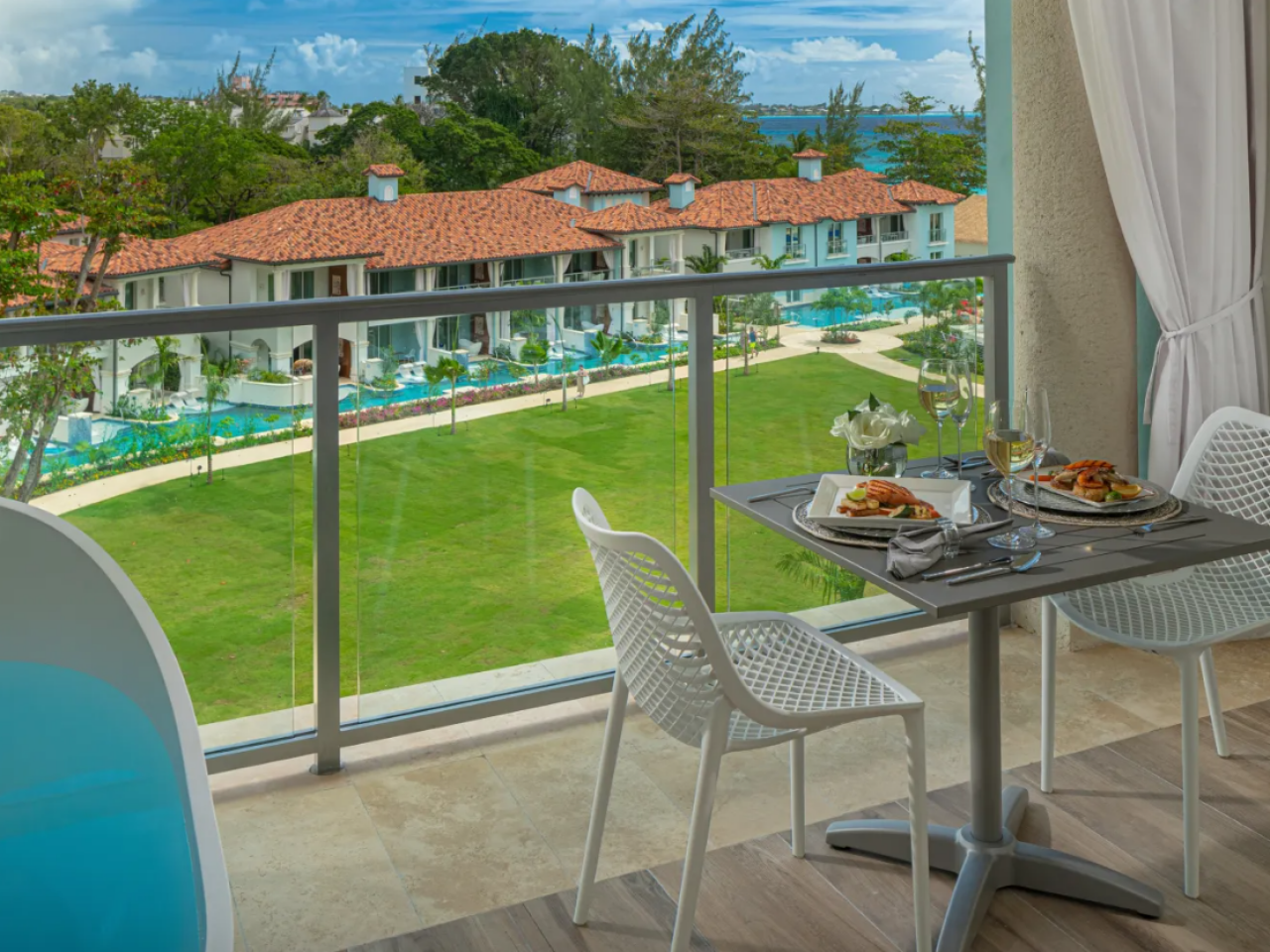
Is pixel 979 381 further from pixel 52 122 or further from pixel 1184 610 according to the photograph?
pixel 52 122

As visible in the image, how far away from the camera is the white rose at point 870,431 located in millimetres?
2037

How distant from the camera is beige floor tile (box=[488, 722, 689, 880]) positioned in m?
2.16

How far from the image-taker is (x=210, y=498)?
92.2 inches

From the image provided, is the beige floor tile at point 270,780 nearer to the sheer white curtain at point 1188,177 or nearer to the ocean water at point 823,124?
the sheer white curtain at point 1188,177

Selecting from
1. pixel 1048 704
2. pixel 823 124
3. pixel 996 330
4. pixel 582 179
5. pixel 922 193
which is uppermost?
pixel 823 124

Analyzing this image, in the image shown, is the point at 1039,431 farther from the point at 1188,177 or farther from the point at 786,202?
the point at 786,202

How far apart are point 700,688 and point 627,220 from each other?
418 centimetres

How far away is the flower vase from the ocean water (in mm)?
3732

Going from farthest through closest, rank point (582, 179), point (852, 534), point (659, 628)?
point (582, 179) → point (852, 534) → point (659, 628)

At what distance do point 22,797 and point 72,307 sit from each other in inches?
175

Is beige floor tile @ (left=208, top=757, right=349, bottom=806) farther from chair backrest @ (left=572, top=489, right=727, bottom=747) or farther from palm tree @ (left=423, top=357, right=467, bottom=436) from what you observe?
chair backrest @ (left=572, top=489, right=727, bottom=747)

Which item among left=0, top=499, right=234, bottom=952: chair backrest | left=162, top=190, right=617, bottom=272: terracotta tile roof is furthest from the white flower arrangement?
left=162, top=190, right=617, bottom=272: terracotta tile roof

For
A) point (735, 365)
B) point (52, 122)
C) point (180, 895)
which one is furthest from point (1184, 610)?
point (52, 122)

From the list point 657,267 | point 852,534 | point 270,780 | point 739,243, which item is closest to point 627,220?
point 657,267
